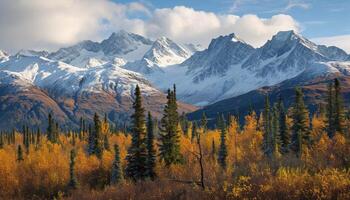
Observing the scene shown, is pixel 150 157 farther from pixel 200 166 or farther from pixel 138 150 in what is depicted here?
pixel 200 166

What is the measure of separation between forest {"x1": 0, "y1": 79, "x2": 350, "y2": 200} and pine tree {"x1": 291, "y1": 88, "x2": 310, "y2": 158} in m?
0.16

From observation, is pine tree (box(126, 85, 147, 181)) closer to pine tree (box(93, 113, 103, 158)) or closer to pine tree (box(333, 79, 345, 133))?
pine tree (box(333, 79, 345, 133))

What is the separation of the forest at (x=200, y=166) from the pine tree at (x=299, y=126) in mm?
161

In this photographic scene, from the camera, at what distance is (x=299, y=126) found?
75.7 metres

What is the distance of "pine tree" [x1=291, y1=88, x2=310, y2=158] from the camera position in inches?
2918

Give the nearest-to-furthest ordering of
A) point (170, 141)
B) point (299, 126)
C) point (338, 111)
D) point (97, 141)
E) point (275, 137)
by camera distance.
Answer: point (170, 141)
point (338, 111)
point (299, 126)
point (275, 137)
point (97, 141)

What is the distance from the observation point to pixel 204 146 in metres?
127

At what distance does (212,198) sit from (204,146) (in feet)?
350

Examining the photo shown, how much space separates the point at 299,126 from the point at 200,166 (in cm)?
5083

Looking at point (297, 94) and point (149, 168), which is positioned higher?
point (297, 94)

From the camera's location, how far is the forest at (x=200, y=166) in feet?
66.3

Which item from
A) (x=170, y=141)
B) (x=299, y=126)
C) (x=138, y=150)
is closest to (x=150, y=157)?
(x=138, y=150)

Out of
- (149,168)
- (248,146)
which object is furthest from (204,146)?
(149,168)

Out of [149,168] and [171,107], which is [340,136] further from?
[149,168]
